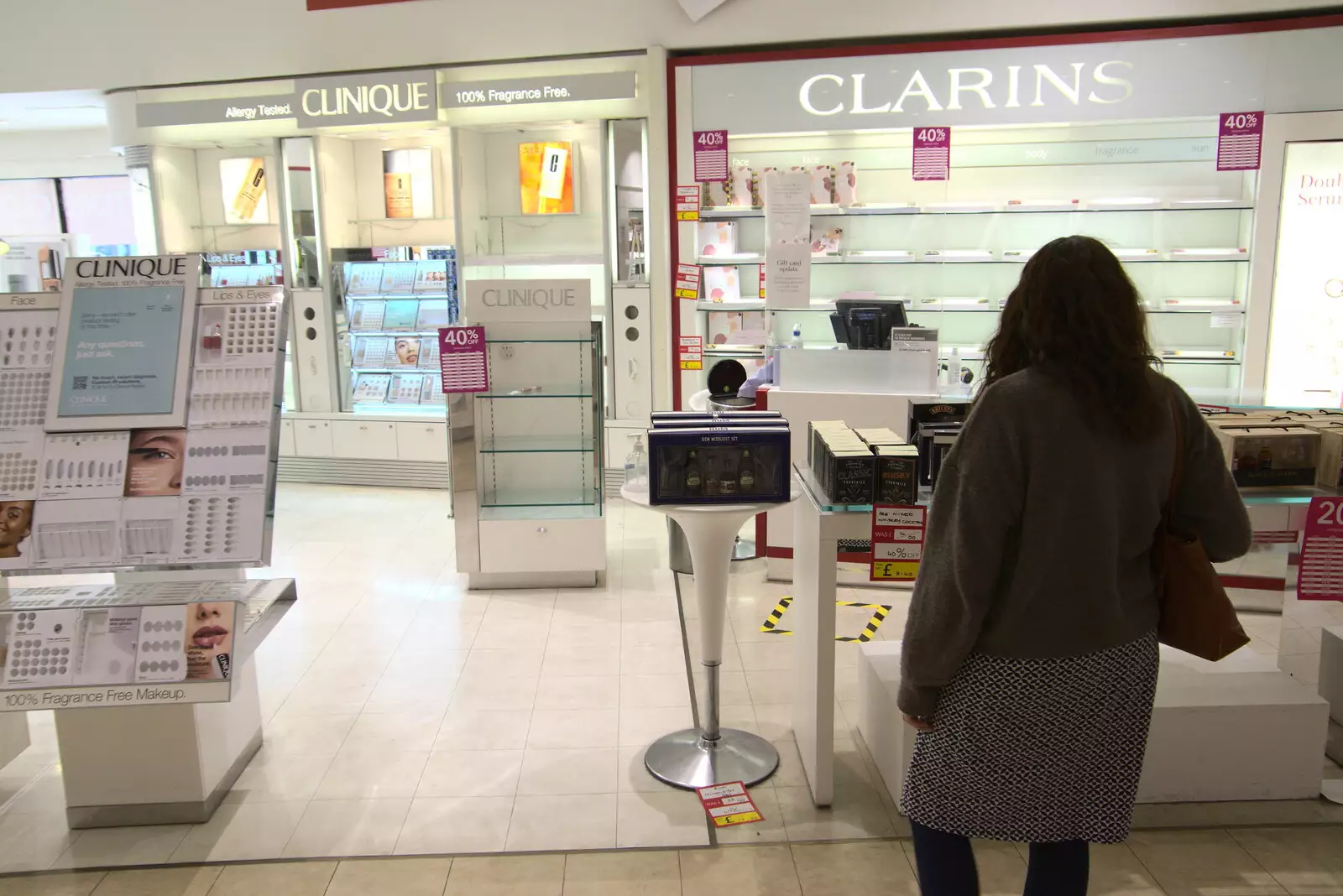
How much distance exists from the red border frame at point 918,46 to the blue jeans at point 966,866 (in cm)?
330

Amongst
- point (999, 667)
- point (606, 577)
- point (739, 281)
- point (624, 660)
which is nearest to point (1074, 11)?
point (739, 281)

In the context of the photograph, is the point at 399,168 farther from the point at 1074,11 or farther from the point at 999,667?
the point at 999,667

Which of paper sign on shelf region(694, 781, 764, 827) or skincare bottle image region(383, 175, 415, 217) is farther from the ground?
skincare bottle image region(383, 175, 415, 217)

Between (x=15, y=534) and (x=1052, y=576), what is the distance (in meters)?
2.50

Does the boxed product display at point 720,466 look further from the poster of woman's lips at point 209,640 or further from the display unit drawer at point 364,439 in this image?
the display unit drawer at point 364,439

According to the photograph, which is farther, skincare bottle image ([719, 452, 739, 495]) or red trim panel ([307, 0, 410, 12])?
red trim panel ([307, 0, 410, 12])

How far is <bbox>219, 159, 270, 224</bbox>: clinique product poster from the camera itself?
748cm

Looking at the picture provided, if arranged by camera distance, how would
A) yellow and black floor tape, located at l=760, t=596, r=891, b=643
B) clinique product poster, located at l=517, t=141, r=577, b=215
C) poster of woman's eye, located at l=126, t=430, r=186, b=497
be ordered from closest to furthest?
poster of woman's eye, located at l=126, t=430, r=186, b=497 < yellow and black floor tape, located at l=760, t=596, r=891, b=643 < clinique product poster, located at l=517, t=141, r=577, b=215

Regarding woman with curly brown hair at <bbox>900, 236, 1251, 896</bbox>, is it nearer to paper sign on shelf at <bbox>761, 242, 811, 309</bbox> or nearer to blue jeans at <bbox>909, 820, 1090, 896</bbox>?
blue jeans at <bbox>909, 820, 1090, 896</bbox>

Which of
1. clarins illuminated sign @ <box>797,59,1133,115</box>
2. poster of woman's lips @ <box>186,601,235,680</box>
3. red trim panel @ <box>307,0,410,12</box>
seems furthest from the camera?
red trim panel @ <box>307,0,410,12</box>

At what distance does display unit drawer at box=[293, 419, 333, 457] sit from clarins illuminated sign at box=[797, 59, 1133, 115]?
4169mm

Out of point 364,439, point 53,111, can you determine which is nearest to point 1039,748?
point 364,439

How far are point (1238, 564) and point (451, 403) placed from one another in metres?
3.90

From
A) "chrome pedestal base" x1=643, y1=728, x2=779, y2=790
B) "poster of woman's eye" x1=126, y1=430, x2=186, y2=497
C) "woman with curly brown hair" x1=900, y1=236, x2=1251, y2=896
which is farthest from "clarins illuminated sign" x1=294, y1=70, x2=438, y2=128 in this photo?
"woman with curly brown hair" x1=900, y1=236, x2=1251, y2=896
